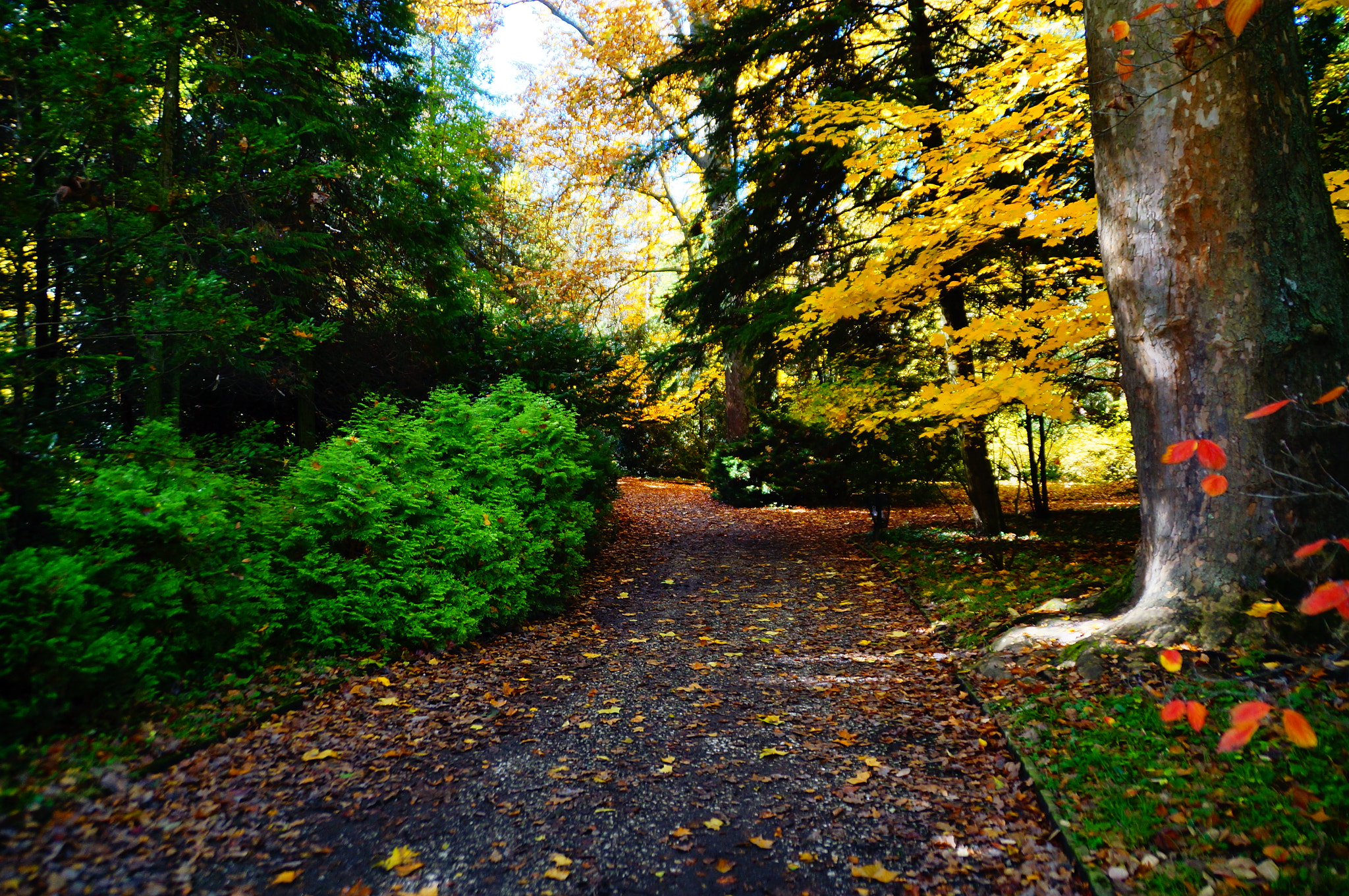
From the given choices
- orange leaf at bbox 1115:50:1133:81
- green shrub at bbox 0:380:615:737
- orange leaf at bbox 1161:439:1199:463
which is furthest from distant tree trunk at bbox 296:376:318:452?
orange leaf at bbox 1161:439:1199:463

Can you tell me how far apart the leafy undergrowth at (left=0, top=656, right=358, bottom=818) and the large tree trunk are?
16.2 feet

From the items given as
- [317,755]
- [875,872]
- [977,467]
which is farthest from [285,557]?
[977,467]

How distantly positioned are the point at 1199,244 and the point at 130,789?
5892 mm

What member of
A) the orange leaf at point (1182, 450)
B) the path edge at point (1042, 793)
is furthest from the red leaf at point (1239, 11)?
the path edge at point (1042, 793)

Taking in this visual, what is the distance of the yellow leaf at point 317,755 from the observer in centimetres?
333

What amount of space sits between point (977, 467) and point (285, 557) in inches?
329

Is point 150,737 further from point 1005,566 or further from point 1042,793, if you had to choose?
point 1005,566

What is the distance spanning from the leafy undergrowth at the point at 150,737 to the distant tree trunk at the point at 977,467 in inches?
309

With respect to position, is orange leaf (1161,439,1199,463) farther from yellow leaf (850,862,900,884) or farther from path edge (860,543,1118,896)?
yellow leaf (850,862,900,884)

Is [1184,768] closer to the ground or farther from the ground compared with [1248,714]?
closer to the ground

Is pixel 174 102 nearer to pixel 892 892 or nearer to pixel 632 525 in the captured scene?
pixel 632 525

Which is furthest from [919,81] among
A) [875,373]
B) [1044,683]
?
[1044,683]

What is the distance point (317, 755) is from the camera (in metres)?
3.37

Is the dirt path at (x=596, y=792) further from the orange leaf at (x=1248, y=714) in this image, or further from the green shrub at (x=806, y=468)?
the green shrub at (x=806, y=468)
